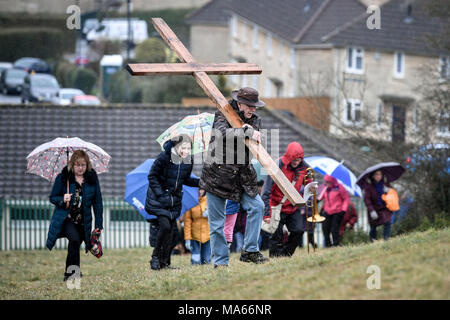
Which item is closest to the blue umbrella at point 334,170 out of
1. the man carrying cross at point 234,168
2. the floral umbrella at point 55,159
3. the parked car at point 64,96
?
the floral umbrella at point 55,159

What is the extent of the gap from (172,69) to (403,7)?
42552 mm

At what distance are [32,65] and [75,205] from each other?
49125 millimetres

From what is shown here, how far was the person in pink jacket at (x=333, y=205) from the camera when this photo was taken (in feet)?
51.6

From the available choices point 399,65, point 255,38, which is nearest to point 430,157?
point 399,65

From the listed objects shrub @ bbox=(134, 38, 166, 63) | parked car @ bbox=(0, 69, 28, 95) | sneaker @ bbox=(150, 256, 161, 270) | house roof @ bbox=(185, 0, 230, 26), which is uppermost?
house roof @ bbox=(185, 0, 230, 26)

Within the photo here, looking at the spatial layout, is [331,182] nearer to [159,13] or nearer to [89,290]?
[89,290]

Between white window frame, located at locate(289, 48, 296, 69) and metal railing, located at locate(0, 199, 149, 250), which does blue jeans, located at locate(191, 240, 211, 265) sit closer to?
metal railing, located at locate(0, 199, 149, 250)

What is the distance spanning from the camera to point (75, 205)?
10.2 metres

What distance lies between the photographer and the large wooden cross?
8770mm

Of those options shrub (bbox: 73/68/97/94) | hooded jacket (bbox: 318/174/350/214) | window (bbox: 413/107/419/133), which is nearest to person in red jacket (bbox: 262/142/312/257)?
hooded jacket (bbox: 318/174/350/214)

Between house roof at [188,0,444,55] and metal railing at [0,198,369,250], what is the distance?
69.5ft

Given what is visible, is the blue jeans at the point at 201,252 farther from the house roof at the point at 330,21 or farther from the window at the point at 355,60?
the window at the point at 355,60

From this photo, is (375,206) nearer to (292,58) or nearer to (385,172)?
(385,172)

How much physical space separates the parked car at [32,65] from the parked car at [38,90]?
28.0 ft
